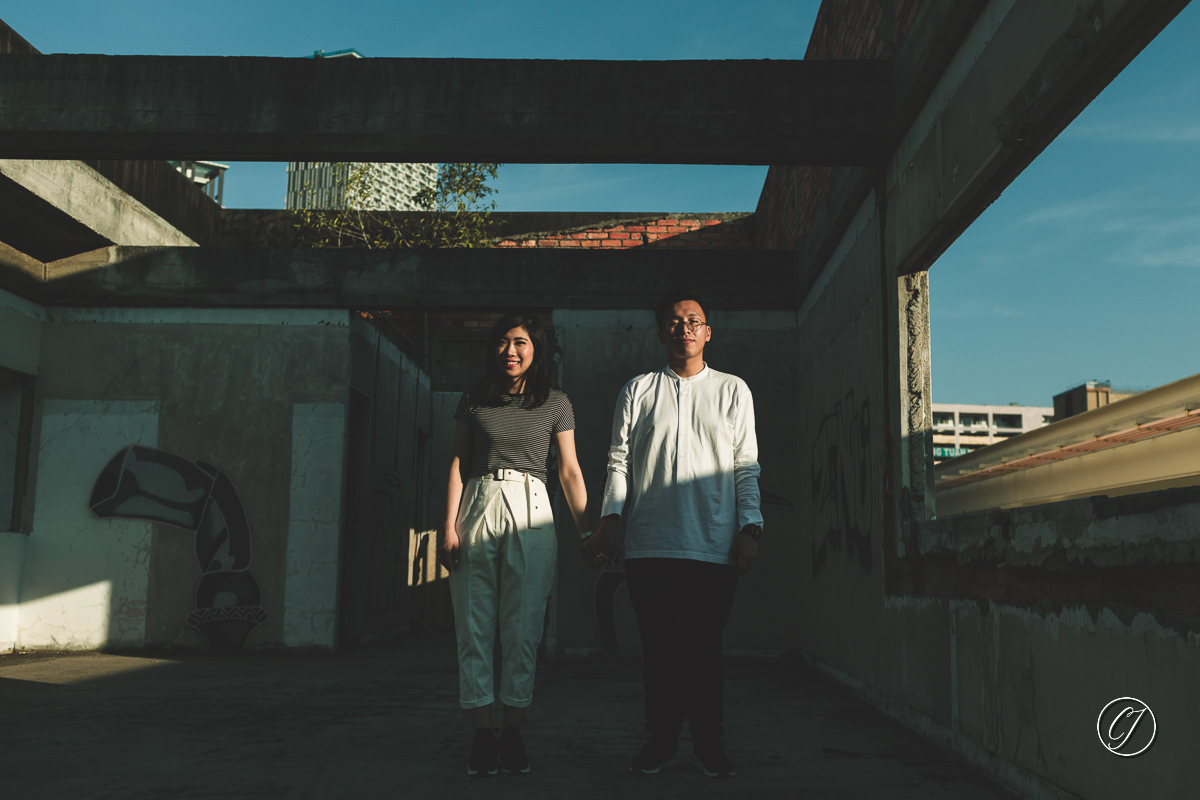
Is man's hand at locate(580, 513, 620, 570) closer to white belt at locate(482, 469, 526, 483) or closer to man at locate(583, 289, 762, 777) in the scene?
man at locate(583, 289, 762, 777)

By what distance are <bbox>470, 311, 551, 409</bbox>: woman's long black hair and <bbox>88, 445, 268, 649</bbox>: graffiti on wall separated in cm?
488

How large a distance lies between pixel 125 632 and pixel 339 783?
5182mm

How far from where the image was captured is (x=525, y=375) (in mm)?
3111

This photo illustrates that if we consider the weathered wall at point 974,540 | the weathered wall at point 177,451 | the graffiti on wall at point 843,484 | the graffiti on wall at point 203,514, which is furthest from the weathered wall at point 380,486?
the weathered wall at point 974,540

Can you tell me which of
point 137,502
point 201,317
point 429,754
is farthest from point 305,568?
point 429,754

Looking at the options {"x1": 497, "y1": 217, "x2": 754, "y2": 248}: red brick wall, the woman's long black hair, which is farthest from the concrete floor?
{"x1": 497, "y1": 217, "x2": 754, "y2": 248}: red brick wall

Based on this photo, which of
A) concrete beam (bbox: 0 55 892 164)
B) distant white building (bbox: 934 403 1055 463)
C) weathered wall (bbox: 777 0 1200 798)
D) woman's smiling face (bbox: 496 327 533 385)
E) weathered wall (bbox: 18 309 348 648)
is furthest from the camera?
distant white building (bbox: 934 403 1055 463)

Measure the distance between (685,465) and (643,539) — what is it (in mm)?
281

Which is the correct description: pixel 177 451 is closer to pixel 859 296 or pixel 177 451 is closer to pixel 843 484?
pixel 843 484

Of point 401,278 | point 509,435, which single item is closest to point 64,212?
point 401,278

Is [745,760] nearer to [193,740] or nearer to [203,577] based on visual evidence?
[193,740]

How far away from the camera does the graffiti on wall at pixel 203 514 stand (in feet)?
23.2

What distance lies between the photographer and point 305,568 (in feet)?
23.4

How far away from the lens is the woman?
2869 mm
